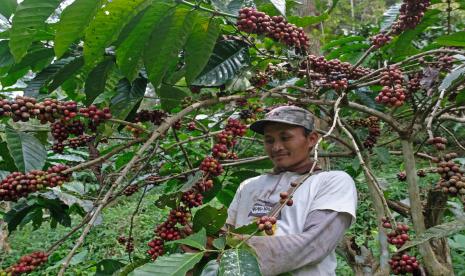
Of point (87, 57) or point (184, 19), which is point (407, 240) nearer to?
point (184, 19)

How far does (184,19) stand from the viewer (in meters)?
1.31

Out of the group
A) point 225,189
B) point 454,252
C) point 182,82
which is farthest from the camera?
point 454,252

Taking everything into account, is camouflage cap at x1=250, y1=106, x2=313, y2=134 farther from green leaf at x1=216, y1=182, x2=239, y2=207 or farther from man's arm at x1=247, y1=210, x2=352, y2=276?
green leaf at x1=216, y1=182, x2=239, y2=207

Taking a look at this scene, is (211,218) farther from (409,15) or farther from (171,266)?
(409,15)

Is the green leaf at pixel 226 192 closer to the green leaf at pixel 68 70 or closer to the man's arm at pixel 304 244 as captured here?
the man's arm at pixel 304 244

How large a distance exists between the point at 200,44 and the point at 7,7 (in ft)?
2.68

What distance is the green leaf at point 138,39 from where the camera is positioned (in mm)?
1254

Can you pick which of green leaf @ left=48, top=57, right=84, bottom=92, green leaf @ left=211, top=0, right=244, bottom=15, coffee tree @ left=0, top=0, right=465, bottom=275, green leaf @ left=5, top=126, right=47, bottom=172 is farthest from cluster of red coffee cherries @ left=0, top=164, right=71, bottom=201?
green leaf @ left=211, top=0, right=244, bottom=15

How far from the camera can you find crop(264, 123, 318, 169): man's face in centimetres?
202

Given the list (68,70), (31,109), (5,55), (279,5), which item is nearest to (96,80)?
(68,70)

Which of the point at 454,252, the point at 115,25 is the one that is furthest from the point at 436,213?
the point at 454,252

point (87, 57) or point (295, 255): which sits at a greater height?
point (87, 57)

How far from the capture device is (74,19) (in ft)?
3.75

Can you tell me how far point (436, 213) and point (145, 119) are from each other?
4.52 feet
